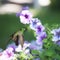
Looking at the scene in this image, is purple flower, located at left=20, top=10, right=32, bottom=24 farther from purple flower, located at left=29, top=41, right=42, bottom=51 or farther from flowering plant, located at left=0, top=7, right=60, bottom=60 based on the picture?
purple flower, located at left=29, top=41, right=42, bottom=51

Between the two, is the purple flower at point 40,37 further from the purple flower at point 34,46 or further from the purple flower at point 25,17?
the purple flower at point 25,17

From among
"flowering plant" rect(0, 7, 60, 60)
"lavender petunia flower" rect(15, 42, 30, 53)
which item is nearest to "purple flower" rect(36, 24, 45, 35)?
"flowering plant" rect(0, 7, 60, 60)

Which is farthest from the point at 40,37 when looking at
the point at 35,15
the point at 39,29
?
the point at 35,15

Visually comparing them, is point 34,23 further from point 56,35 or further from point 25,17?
point 56,35

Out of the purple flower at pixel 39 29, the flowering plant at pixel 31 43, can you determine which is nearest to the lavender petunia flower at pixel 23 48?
the flowering plant at pixel 31 43

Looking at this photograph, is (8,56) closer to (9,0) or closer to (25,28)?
(25,28)

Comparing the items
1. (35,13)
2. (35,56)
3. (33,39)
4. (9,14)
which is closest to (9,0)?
(9,14)

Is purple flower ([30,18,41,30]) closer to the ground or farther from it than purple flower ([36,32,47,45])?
farther from it
